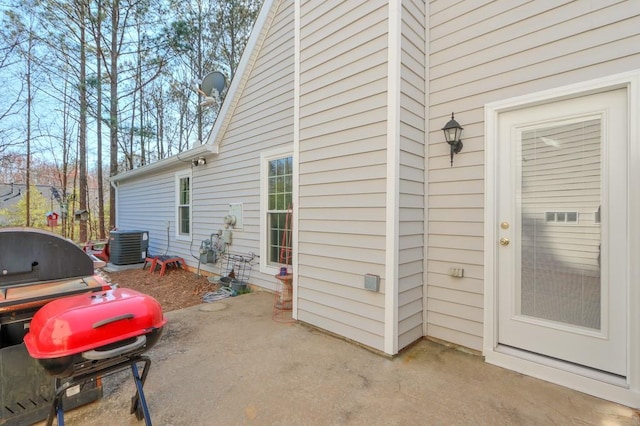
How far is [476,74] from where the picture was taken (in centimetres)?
270

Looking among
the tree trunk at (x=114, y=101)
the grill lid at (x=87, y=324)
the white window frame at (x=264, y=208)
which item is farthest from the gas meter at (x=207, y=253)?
the tree trunk at (x=114, y=101)

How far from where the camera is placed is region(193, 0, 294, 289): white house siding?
4668 mm

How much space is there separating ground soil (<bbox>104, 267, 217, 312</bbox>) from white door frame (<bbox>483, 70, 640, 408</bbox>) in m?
4.15

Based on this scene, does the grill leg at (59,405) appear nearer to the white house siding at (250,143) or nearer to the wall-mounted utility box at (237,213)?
the white house siding at (250,143)

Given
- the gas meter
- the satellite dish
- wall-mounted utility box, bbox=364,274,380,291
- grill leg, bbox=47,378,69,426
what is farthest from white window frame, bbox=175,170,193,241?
grill leg, bbox=47,378,69,426

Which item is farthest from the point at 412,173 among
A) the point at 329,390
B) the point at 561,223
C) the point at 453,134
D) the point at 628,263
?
the point at 329,390

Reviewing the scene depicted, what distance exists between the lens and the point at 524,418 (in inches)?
73.2

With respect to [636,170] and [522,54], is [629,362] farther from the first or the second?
[522,54]

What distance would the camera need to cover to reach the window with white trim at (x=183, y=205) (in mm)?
7328

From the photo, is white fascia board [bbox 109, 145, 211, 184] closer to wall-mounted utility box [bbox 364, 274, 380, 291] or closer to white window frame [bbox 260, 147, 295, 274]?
white window frame [bbox 260, 147, 295, 274]

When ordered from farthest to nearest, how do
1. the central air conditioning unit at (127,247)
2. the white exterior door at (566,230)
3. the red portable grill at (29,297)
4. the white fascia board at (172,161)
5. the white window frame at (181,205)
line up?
1. the central air conditioning unit at (127,247)
2. the white window frame at (181,205)
3. the white fascia board at (172,161)
4. the white exterior door at (566,230)
5. the red portable grill at (29,297)

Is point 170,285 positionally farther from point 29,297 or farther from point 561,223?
point 561,223

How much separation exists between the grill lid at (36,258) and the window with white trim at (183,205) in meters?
5.24

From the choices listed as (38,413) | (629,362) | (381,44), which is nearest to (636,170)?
(629,362)
